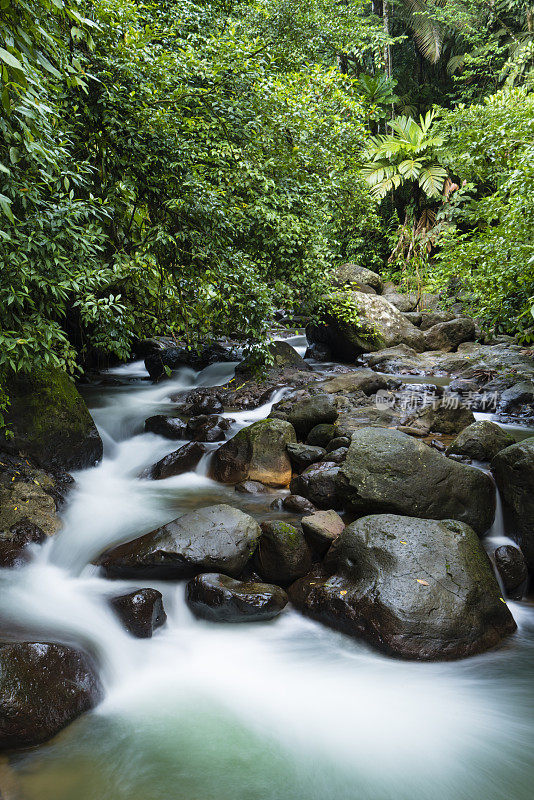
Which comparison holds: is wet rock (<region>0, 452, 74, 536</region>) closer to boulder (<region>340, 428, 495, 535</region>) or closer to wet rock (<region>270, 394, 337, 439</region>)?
boulder (<region>340, 428, 495, 535</region>)

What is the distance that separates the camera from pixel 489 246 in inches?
264

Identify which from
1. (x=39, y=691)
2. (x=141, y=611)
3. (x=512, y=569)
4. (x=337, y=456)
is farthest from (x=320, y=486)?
(x=39, y=691)

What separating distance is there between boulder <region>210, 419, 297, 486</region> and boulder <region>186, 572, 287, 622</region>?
6.54 feet

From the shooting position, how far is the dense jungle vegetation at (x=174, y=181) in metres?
3.71

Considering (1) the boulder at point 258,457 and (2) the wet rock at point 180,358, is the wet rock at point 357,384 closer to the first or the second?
(2) the wet rock at point 180,358

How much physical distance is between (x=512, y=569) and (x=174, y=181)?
17.1 feet

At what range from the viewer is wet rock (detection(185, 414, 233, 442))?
7043mm

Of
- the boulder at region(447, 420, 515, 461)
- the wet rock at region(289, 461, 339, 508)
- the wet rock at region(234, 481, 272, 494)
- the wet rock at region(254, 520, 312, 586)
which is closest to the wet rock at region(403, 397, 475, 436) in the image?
the boulder at region(447, 420, 515, 461)

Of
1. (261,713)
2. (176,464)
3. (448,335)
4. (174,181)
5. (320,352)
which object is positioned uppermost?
(174,181)

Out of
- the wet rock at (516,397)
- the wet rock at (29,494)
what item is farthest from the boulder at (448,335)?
the wet rock at (29,494)

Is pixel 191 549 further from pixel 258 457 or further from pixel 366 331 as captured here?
pixel 366 331

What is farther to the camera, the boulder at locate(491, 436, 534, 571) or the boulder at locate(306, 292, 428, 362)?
the boulder at locate(306, 292, 428, 362)

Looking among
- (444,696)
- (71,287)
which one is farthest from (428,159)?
(444,696)

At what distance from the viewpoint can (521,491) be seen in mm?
4480
